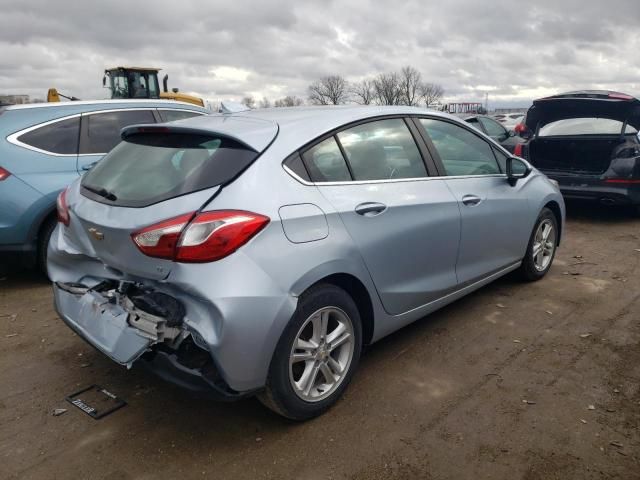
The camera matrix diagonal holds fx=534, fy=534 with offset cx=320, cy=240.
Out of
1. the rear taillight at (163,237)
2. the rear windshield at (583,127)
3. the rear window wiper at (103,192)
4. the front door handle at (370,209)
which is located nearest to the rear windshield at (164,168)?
the rear window wiper at (103,192)

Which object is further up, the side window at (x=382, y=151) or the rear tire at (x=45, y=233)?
the side window at (x=382, y=151)

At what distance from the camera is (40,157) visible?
4734 mm

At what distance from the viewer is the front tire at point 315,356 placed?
2527 mm

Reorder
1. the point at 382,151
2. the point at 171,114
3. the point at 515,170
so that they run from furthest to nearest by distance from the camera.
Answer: the point at 171,114 → the point at 515,170 → the point at 382,151

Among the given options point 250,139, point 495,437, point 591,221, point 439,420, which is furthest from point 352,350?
point 591,221

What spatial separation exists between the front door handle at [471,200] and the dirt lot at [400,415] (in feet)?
3.00

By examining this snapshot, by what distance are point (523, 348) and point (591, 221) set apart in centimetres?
457

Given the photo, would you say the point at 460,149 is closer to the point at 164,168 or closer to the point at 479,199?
the point at 479,199

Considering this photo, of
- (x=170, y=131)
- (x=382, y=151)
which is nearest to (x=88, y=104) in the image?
(x=170, y=131)

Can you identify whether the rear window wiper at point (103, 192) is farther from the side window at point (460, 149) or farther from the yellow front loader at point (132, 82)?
the yellow front loader at point (132, 82)

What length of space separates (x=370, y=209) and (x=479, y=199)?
4.01 feet

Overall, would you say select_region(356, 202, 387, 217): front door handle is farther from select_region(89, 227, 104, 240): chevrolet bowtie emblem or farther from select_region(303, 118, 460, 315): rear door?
select_region(89, 227, 104, 240): chevrolet bowtie emblem

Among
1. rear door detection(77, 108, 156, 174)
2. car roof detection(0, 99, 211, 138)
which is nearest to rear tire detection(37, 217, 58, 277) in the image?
rear door detection(77, 108, 156, 174)

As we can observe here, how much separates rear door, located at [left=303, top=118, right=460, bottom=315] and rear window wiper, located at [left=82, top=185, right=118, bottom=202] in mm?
1008
